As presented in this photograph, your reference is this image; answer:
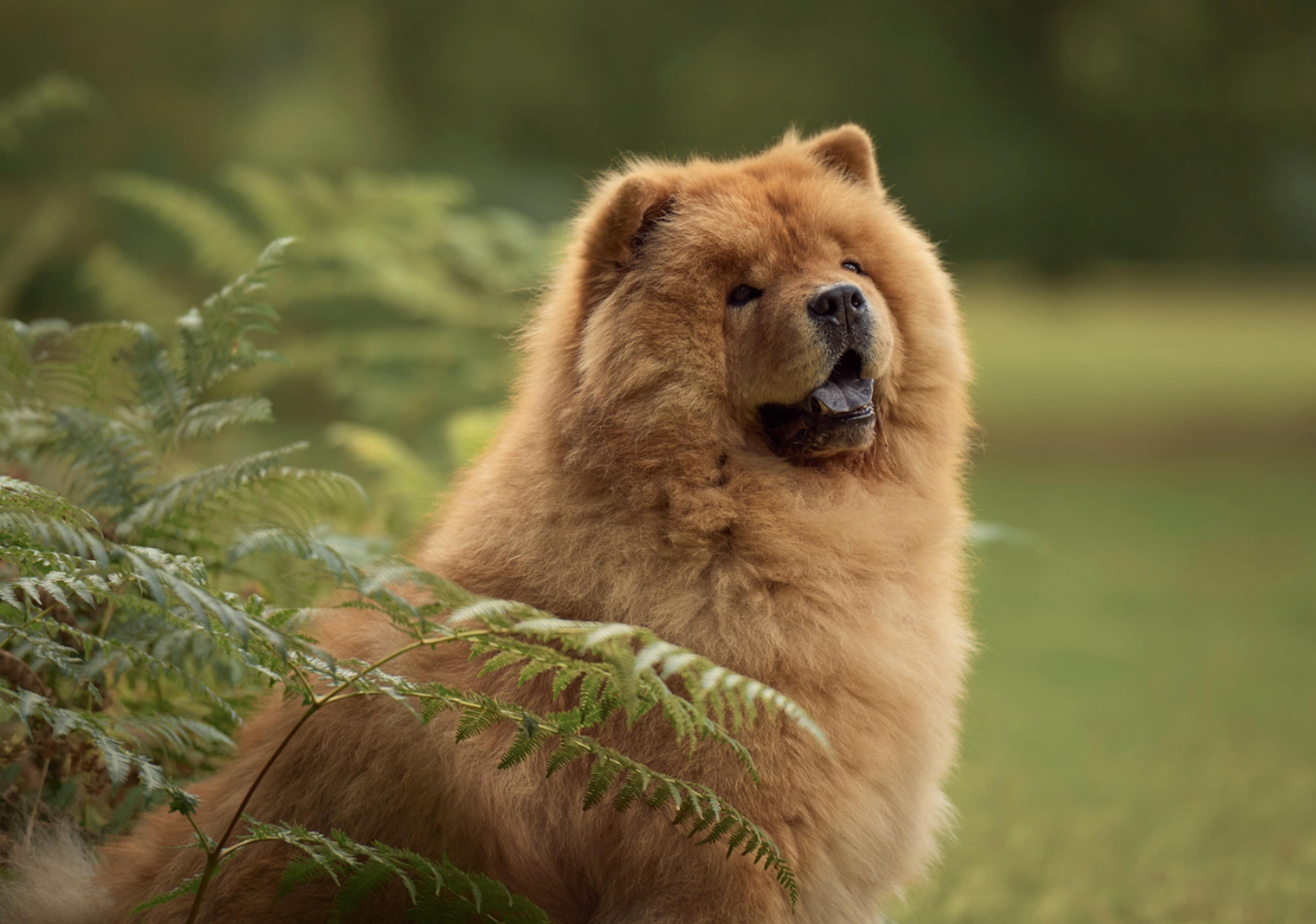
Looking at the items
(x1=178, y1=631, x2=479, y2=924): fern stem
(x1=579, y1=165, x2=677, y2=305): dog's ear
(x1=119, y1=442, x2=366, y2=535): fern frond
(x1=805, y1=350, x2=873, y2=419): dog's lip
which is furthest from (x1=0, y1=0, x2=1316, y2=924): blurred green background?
(x1=178, y1=631, x2=479, y2=924): fern stem

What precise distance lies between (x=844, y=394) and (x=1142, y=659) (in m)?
4.79

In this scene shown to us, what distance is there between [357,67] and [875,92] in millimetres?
5231

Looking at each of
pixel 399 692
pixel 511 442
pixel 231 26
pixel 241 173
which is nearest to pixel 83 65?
pixel 231 26

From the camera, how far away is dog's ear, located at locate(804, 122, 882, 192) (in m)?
3.08

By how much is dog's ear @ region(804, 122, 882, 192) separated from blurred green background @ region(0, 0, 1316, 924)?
5.52 ft

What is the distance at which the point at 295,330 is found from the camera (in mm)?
8305

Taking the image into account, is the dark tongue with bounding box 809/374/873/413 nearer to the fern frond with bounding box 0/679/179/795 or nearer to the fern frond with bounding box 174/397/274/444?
the fern frond with bounding box 174/397/274/444

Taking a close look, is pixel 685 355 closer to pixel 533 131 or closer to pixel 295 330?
pixel 295 330

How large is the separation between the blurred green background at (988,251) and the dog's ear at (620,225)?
135 cm

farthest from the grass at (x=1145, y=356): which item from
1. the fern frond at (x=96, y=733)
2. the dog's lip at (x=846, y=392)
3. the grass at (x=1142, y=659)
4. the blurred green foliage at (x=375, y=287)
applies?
the fern frond at (x=96, y=733)

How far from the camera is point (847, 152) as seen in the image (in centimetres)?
309

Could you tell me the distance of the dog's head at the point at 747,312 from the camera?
8.50ft

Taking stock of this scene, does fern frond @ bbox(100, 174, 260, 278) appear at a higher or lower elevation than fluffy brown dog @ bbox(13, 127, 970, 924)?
higher

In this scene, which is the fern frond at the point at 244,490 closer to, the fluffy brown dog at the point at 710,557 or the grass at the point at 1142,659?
the fluffy brown dog at the point at 710,557
